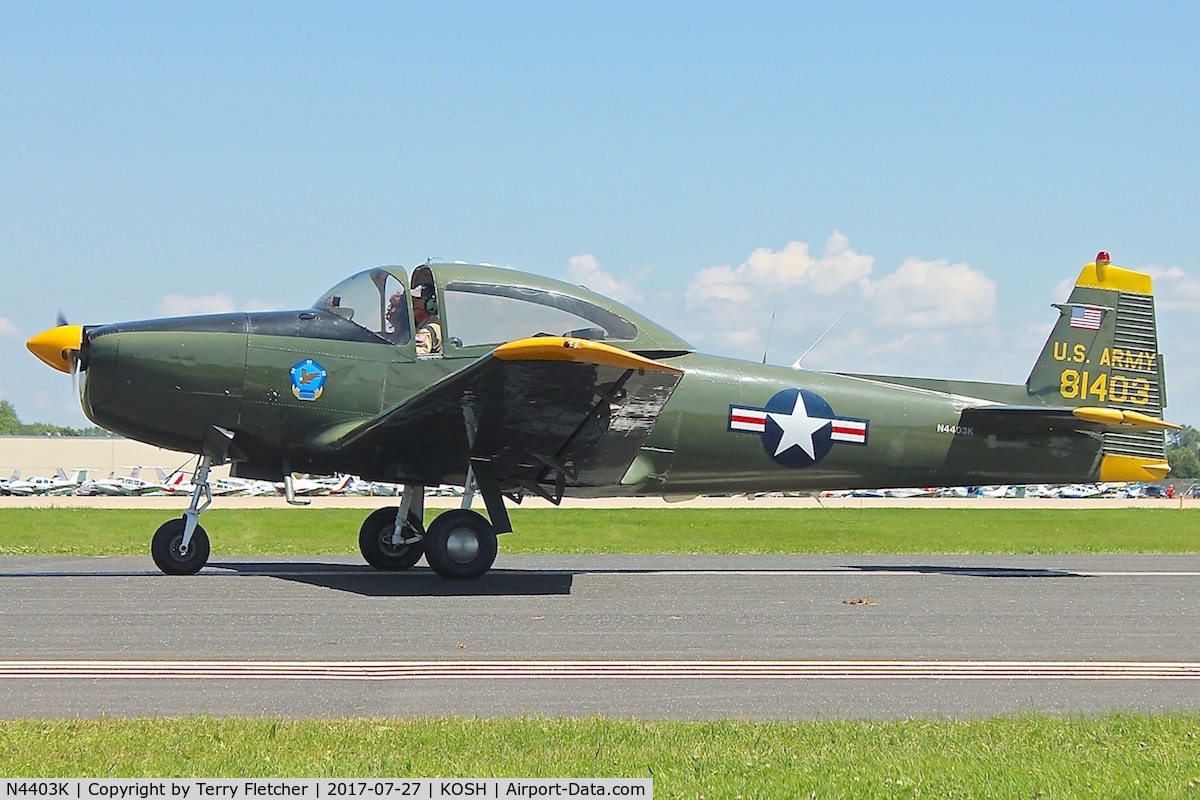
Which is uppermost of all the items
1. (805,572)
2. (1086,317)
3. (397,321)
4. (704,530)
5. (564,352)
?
(1086,317)

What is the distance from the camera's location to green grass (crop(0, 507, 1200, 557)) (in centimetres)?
2216

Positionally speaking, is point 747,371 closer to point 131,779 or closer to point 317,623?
point 317,623

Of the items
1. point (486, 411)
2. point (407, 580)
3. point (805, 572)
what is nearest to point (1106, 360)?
point (805, 572)

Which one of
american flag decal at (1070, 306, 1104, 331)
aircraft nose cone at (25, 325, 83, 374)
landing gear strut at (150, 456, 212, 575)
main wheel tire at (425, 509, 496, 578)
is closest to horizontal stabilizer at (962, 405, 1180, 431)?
american flag decal at (1070, 306, 1104, 331)

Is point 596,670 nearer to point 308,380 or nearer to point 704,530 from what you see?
point 308,380

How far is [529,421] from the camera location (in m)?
10.4

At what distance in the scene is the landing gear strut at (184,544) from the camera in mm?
10891

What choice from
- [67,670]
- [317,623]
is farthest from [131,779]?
[317,623]

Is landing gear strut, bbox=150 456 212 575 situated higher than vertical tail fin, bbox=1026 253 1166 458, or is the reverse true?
vertical tail fin, bbox=1026 253 1166 458

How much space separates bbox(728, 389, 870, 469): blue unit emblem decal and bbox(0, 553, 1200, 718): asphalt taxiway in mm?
1278

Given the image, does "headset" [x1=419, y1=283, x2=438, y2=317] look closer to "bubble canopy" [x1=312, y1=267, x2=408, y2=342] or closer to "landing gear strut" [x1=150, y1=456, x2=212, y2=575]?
"bubble canopy" [x1=312, y1=267, x2=408, y2=342]

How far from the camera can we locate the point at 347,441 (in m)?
10.9

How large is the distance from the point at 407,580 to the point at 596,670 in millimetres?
4571
